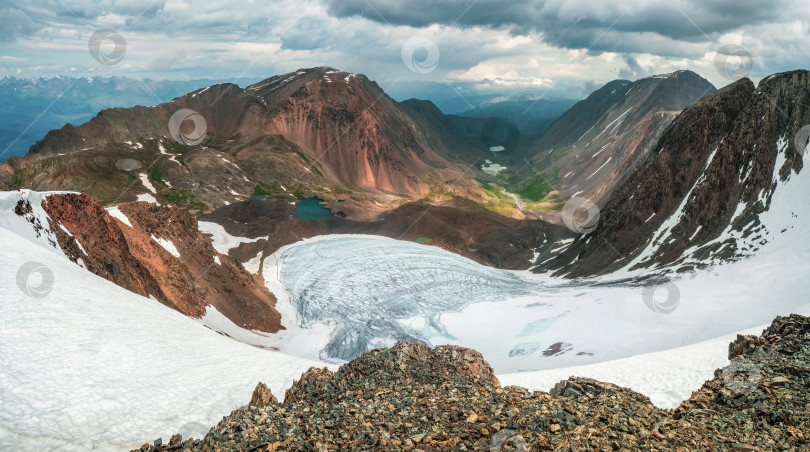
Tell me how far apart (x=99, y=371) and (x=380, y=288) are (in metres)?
48.5

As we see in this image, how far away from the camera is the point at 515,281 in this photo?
227 ft

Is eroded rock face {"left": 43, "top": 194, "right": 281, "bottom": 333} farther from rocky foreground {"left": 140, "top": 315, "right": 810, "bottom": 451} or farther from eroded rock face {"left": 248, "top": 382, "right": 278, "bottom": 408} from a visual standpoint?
rocky foreground {"left": 140, "top": 315, "right": 810, "bottom": 451}

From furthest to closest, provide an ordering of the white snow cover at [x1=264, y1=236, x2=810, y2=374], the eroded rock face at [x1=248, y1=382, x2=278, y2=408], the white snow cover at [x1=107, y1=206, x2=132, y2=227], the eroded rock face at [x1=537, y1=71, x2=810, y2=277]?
the eroded rock face at [x1=537, y1=71, x2=810, y2=277] → the white snow cover at [x1=107, y1=206, x2=132, y2=227] → the white snow cover at [x1=264, y1=236, x2=810, y2=374] → the eroded rock face at [x1=248, y1=382, x2=278, y2=408]

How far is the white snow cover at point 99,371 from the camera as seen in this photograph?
39.5ft

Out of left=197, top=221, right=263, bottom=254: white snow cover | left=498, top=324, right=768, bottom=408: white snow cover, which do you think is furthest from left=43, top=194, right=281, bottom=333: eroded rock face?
left=498, top=324, right=768, bottom=408: white snow cover

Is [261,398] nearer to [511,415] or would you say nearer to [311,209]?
[511,415]

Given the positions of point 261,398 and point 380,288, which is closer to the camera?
point 261,398

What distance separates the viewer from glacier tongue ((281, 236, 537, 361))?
168 ft

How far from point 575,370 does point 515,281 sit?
44.4m

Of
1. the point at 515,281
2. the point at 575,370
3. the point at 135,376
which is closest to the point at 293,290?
the point at 515,281

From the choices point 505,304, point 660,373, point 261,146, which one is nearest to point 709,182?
point 505,304

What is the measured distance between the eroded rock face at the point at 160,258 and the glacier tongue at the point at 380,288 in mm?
6506

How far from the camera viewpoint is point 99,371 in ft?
47.3

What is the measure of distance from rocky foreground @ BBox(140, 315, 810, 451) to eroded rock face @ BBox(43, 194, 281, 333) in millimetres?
20227
